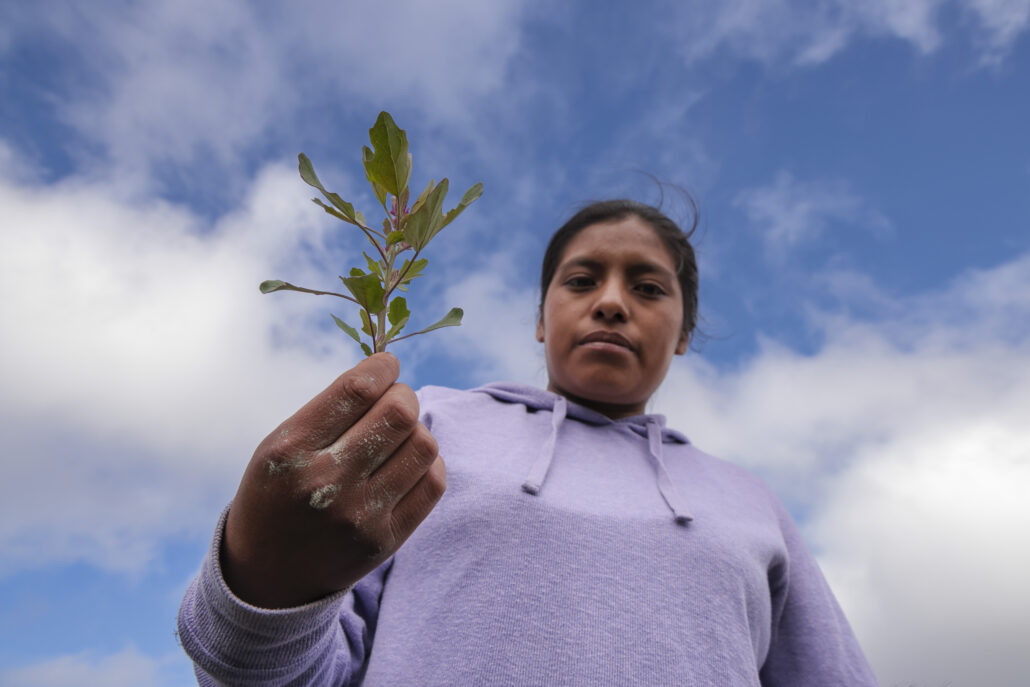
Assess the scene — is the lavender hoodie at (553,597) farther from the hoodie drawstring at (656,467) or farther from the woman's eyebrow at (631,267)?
the woman's eyebrow at (631,267)

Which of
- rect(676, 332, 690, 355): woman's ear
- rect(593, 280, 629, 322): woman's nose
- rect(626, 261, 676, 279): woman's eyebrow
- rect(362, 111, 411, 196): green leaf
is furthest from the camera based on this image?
rect(676, 332, 690, 355): woman's ear

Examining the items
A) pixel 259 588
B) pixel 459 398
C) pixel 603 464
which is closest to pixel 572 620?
pixel 603 464

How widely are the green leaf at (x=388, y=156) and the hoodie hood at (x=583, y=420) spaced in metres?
0.98

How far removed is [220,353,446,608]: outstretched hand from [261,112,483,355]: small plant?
8 cm

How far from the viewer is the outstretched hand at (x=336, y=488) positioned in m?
0.94

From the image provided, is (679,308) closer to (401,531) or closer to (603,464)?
(603,464)

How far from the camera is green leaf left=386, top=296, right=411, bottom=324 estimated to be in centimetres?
106

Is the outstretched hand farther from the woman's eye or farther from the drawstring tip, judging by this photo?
the woman's eye

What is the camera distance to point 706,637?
5.16 ft

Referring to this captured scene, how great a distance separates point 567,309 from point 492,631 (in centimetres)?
111

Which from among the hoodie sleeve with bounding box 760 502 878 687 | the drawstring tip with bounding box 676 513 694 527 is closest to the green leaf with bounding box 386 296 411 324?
the drawstring tip with bounding box 676 513 694 527

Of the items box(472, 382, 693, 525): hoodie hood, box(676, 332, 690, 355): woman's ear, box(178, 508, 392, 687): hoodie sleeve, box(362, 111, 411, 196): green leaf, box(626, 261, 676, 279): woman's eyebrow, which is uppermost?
box(676, 332, 690, 355): woman's ear

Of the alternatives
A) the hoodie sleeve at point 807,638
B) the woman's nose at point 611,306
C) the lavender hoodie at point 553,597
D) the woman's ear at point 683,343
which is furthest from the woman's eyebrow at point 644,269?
the hoodie sleeve at point 807,638

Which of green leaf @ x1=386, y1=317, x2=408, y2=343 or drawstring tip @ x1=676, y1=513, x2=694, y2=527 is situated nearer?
green leaf @ x1=386, y1=317, x2=408, y2=343
